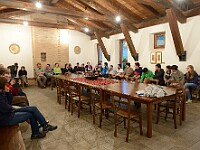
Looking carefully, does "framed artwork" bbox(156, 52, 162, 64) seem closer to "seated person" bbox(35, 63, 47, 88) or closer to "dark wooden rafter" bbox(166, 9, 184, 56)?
"dark wooden rafter" bbox(166, 9, 184, 56)

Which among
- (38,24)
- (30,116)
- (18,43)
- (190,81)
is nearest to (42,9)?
(38,24)

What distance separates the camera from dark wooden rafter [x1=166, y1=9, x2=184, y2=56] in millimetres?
4875

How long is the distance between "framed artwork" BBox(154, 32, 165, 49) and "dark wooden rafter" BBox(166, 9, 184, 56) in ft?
3.18

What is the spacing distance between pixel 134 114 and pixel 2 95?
2000mm

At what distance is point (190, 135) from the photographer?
2.67m

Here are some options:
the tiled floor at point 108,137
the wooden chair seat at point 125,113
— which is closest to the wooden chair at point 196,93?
the tiled floor at point 108,137

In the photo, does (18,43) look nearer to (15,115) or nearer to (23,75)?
(23,75)

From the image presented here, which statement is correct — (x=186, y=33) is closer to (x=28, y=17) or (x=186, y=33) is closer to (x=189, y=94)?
(x=189, y=94)

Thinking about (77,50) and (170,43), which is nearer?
(170,43)

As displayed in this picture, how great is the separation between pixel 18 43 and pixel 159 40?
665 cm

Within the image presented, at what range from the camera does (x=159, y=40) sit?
630cm

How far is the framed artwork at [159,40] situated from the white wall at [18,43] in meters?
6.14

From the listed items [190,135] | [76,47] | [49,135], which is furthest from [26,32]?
[190,135]

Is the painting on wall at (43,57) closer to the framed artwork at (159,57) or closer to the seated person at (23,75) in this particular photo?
the seated person at (23,75)
